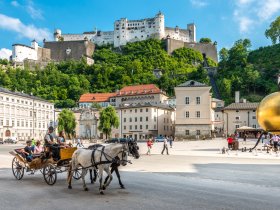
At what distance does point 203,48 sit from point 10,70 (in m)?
72.1

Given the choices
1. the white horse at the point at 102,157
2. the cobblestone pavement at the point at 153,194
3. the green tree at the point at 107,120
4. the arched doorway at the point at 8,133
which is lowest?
the cobblestone pavement at the point at 153,194

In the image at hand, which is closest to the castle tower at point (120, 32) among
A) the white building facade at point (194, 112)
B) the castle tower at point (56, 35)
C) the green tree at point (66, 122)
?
the castle tower at point (56, 35)

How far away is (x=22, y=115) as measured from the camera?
86.1 meters

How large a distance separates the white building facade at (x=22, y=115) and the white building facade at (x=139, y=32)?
59248mm

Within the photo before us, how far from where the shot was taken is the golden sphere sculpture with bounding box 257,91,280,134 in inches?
88.0

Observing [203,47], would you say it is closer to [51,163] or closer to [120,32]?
[120,32]

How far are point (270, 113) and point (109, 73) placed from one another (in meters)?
126

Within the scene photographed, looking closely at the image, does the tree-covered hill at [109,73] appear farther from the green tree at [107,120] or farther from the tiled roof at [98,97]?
the green tree at [107,120]

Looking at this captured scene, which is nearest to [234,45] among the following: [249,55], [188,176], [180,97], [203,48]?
[249,55]

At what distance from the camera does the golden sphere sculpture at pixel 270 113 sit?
7.34 feet

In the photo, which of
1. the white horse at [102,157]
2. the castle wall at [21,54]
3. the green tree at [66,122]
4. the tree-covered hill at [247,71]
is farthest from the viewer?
the castle wall at [21,54]

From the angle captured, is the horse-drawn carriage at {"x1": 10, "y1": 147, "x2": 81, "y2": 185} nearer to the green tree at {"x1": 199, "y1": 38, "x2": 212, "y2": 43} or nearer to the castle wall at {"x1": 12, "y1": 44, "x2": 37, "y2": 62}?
the castle wall at {"x1": 12, "y1": 44, "x2": 37, "y2": 62}

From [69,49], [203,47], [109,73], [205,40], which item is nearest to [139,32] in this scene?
[203,47]

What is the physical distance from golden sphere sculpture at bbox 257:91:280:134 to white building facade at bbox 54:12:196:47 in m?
143
